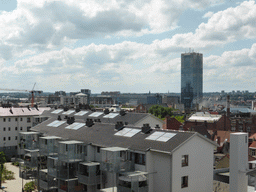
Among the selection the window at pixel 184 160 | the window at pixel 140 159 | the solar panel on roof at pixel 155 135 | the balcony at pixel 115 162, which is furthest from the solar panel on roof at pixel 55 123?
the window at pixel 184 160

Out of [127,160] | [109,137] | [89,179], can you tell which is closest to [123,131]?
[109,137]

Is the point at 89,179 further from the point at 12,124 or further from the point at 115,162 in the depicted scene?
the point at 12,124

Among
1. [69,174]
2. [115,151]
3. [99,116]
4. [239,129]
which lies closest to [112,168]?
[115,151]

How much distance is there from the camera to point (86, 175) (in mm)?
32469

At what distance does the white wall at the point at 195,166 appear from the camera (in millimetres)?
27344

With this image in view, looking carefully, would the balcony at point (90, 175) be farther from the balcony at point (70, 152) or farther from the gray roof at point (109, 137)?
the gray roof at point (109, 137)

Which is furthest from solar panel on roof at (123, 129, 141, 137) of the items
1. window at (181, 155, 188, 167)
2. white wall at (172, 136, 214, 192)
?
white wall at (172, 136, 214, 192)

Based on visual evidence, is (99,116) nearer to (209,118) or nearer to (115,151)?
(115,151)

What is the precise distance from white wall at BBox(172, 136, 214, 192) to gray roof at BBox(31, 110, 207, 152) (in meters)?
0.99

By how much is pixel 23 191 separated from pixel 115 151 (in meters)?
19.4

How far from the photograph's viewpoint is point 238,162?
75.9 feet

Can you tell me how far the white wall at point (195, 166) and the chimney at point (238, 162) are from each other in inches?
208

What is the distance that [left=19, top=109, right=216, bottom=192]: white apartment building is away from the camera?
2755 cm

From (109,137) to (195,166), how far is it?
35.7ft
